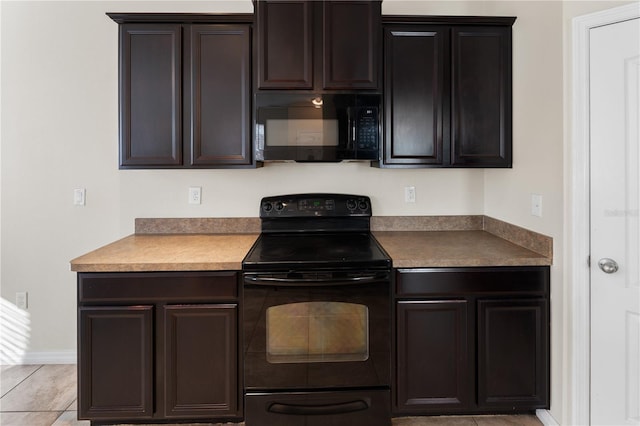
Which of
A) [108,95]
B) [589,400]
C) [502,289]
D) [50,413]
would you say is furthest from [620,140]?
[50,413]

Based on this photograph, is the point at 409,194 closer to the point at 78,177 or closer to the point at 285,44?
the point at 285,44

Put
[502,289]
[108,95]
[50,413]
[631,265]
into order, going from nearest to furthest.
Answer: [631,265]
[502,289]
[50,413]
[108,95]

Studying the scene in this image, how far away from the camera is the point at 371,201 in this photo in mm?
2961

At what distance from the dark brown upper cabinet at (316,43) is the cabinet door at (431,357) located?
1292 mm

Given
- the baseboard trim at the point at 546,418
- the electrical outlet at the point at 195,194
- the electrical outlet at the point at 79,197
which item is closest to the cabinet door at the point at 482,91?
the baseboard trim at the point at 546,418

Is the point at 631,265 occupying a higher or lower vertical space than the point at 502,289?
higher

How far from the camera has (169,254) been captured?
2.29 m

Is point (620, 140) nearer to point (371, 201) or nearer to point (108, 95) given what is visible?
point (371, 201)

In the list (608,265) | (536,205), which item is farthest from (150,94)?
(608,265)

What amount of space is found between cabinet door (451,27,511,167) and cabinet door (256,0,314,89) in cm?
85

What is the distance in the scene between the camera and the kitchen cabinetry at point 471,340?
2201 mm

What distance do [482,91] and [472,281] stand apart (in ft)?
3.66

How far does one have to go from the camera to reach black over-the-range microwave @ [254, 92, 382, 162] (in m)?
2.44

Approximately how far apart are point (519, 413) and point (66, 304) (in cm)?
289
